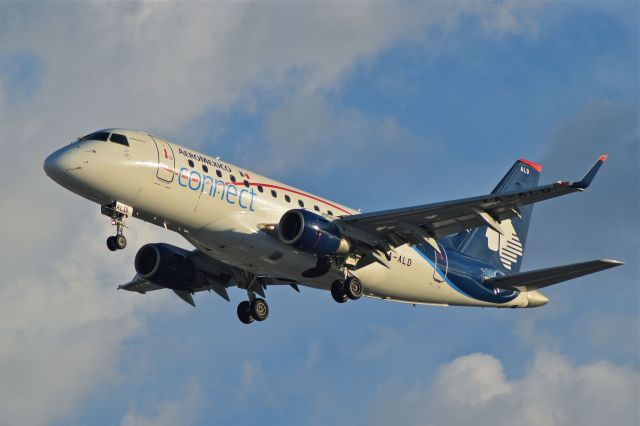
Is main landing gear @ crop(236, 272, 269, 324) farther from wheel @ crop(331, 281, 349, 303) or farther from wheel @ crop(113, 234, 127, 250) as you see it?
wheel @ crop(113, 234, 127, 250)

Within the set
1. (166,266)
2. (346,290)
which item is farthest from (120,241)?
(346,290)

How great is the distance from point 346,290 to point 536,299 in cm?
1158

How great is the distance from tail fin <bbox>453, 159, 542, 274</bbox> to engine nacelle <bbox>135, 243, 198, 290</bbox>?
1292 cm

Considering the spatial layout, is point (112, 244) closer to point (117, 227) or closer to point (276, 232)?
point (117, 227)

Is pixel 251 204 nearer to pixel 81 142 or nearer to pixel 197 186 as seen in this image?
pixel 197 186

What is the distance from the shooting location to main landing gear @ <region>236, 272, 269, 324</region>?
51.8 metres

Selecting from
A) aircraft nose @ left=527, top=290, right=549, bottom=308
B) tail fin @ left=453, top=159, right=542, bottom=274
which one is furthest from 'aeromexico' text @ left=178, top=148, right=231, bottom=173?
aircraft nose @ left=527, top=290, right=549, bottom=308

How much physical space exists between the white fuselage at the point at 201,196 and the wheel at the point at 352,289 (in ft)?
2.14

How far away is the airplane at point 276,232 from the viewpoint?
43.8 metres

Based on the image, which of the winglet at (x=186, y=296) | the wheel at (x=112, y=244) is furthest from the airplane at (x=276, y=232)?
the winglet at (x=186, y=296)

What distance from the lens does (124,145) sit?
44.2m

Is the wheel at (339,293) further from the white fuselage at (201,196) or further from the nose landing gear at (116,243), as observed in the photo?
the nose landing gear at (116,243)

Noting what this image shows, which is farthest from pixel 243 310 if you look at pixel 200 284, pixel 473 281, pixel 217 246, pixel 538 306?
pixel 538 306

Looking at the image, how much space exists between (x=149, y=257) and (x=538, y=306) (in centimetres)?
1857
